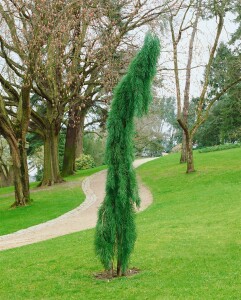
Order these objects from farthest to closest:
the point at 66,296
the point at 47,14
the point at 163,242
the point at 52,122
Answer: the point at 52,122 → the point at 47,14 → the point at 163,242 → the point at 66,296

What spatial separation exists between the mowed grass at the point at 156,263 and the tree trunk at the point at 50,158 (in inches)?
537

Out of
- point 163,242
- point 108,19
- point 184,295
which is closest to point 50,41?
point 108,19

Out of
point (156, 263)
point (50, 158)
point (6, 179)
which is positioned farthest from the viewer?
point (6, 179)

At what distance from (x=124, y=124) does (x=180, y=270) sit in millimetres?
2633

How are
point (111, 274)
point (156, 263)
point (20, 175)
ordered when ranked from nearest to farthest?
1. point (111, 274)
2. point (156, 263)
3. point (20, 175)

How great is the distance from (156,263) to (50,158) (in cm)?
2085

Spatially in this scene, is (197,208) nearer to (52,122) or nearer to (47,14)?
(47,14)

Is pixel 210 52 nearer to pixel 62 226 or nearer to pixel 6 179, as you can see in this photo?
pixel 62 226

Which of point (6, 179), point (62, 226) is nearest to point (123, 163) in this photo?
point (62, 226)

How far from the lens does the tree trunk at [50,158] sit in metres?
28.8

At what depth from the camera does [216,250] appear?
29.8 feet

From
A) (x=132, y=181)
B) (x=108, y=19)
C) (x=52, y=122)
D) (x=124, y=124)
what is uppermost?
(x=108, y=19)

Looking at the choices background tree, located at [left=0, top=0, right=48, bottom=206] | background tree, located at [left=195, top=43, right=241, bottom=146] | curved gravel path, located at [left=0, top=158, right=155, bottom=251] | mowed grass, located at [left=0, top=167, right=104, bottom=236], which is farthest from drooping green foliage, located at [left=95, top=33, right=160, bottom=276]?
background tree, located at [left=195, top=43, right=241, bottom=146]

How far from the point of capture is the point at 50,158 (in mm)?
28812
